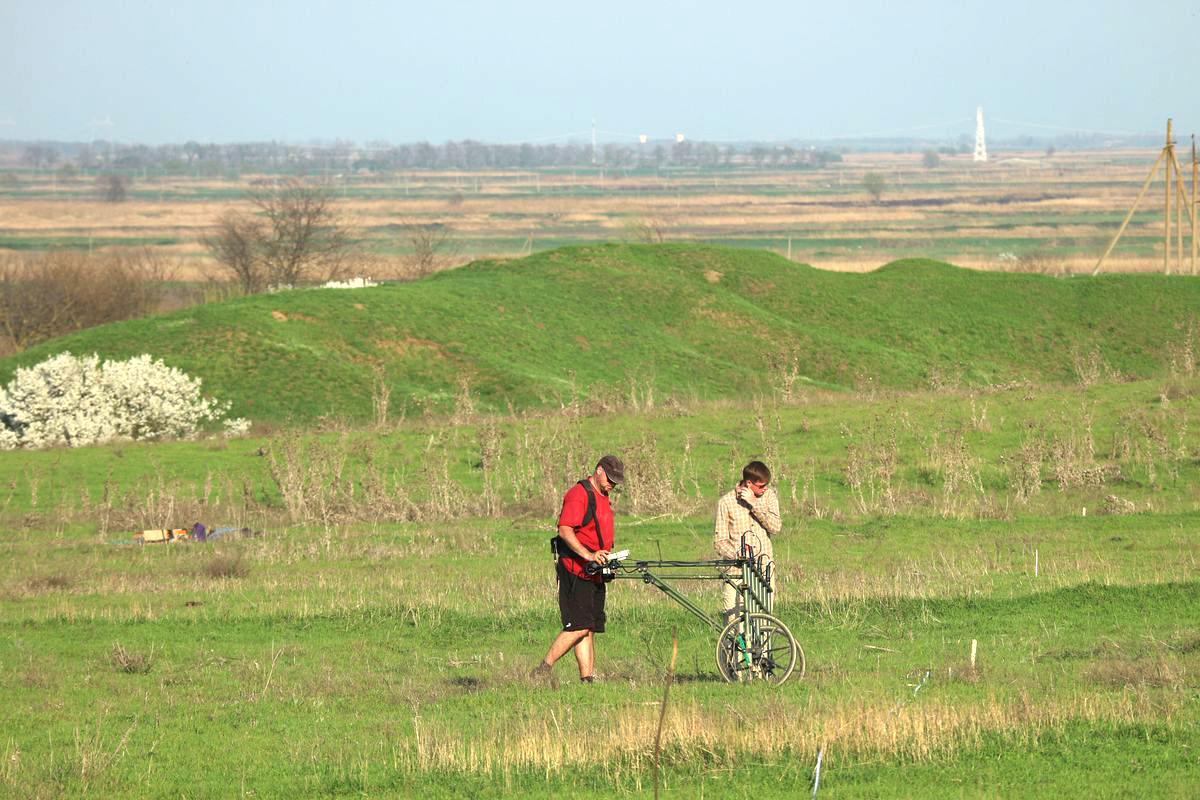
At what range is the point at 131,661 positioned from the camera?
12.6 metres

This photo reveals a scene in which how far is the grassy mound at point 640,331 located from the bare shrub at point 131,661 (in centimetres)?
2022

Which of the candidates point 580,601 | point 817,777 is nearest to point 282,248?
point 580,601

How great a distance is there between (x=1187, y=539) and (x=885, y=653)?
25.7 feet

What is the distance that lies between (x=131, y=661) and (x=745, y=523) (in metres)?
5.61

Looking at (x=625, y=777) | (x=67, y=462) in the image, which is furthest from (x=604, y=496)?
(x=67, y=462)

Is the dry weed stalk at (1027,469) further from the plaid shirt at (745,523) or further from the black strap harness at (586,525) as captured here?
the black strap harness at (586,525)

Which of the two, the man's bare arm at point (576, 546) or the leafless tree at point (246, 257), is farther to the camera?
the leafless tree at point (246, 257)

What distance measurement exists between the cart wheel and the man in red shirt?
3.24ft

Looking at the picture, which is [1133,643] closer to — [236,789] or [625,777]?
[625,777]

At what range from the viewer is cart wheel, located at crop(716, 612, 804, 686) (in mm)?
10844

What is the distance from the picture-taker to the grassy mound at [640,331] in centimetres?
3638

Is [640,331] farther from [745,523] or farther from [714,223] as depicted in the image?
[714,223]

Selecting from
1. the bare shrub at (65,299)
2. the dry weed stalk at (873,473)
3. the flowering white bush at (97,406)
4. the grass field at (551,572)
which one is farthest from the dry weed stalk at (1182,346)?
the bare shrub at (65,299)

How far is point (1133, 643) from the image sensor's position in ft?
40.2
